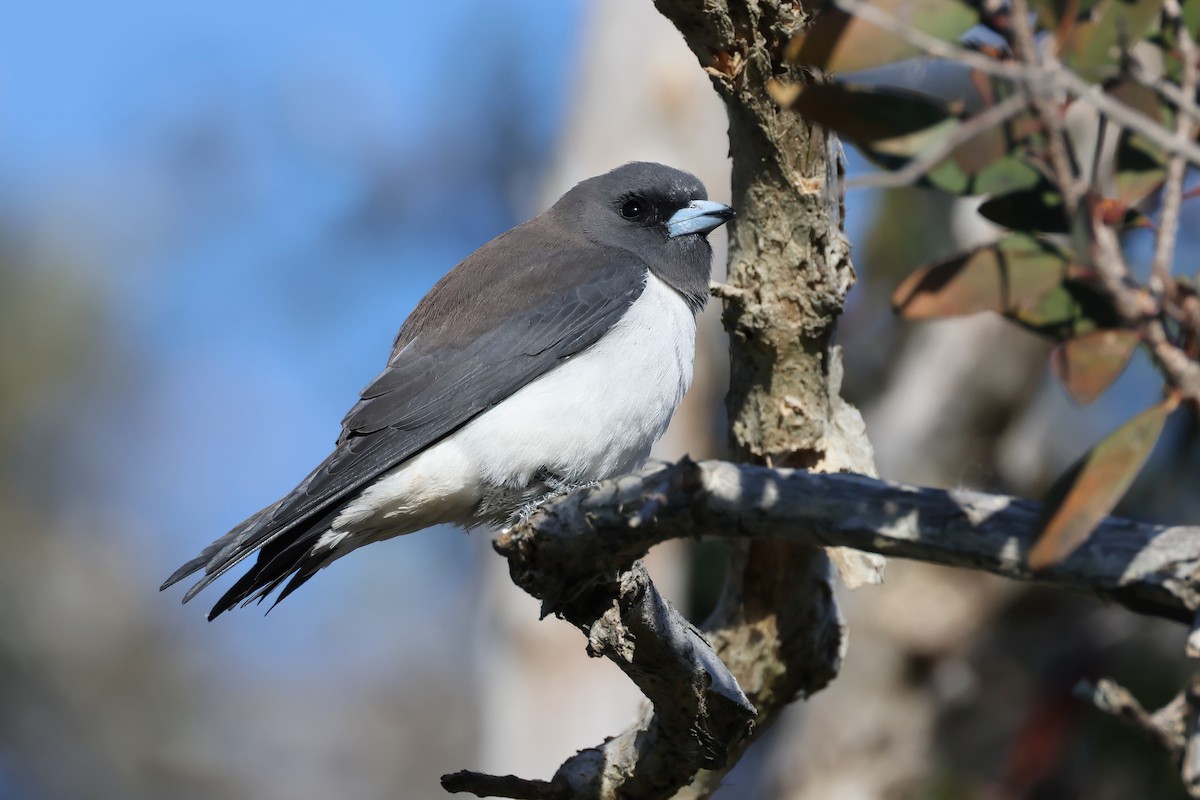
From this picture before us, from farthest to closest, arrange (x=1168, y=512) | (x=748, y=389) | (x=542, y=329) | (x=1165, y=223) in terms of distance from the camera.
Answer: (x=1168, y=512), (x=542, y=329), (x=748, y=389), (x=1165, y=223)

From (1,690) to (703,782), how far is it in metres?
8.99

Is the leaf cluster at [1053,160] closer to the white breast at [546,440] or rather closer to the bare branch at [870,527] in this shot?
the bare branch at [870,527]

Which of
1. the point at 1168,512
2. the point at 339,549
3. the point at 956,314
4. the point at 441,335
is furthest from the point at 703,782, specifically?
the point at 1168,512

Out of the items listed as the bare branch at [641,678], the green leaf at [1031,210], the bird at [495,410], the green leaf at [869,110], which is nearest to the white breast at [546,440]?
the bird at [495,410]

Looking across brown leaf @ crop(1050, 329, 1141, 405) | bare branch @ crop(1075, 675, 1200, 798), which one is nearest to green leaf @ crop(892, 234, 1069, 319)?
brown leaf @ crop(1050, 329, 1141, 405)

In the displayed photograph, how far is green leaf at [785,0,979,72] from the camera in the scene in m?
1.73

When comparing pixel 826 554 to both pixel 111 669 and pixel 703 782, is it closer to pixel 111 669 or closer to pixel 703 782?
pixel 703 782

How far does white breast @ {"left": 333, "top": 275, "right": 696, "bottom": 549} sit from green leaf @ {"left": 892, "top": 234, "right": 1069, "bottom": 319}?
2016 mm

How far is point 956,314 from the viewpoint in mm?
1895

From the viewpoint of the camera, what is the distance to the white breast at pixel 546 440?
151 inches

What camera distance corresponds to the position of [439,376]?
13.3ft

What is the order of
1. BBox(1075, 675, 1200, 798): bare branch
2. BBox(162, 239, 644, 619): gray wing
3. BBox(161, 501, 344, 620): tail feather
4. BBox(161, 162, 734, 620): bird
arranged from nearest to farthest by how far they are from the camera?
BBox(1075, 675, 1200, 798): bare branch, BBox(161, 501, 344, 620): tail feather, BBox(162, 239, 644, 619): gray wing, BBox(161, 162, 734, 620): bird

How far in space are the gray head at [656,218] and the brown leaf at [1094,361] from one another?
106 inches

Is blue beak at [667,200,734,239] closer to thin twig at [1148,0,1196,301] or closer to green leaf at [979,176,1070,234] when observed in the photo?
green leaf at [979,176,1070,234]
